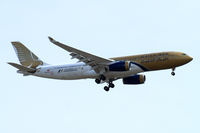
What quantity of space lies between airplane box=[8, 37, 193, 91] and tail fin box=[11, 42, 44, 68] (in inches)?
68.4

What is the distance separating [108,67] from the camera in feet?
197

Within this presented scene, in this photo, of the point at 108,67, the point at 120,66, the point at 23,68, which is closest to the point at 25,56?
the point at 23,68

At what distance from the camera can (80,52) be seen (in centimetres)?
5788

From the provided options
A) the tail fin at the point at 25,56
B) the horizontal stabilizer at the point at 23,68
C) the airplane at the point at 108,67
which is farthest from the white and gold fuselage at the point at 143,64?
→ the tail fin at the point at 25,56

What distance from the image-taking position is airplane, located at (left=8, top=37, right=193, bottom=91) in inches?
2323

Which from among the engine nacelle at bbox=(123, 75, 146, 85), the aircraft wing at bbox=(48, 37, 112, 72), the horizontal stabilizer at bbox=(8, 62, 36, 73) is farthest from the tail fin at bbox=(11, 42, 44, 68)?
the engine nacelle at bbox=(123, 75, 146, 85)

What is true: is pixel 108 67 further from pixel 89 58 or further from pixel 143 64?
pixel 143 64

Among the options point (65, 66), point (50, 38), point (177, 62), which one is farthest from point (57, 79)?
point (177, 62)

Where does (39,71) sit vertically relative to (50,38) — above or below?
below

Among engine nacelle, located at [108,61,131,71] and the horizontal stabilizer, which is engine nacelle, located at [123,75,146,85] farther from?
the horizontal stabilizer

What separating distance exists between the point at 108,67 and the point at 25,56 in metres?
13.9

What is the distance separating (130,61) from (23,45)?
1689 cm

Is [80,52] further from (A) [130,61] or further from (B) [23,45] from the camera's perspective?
(B) [23,45]

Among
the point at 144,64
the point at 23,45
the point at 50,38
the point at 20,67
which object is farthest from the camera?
the point at 23,45
